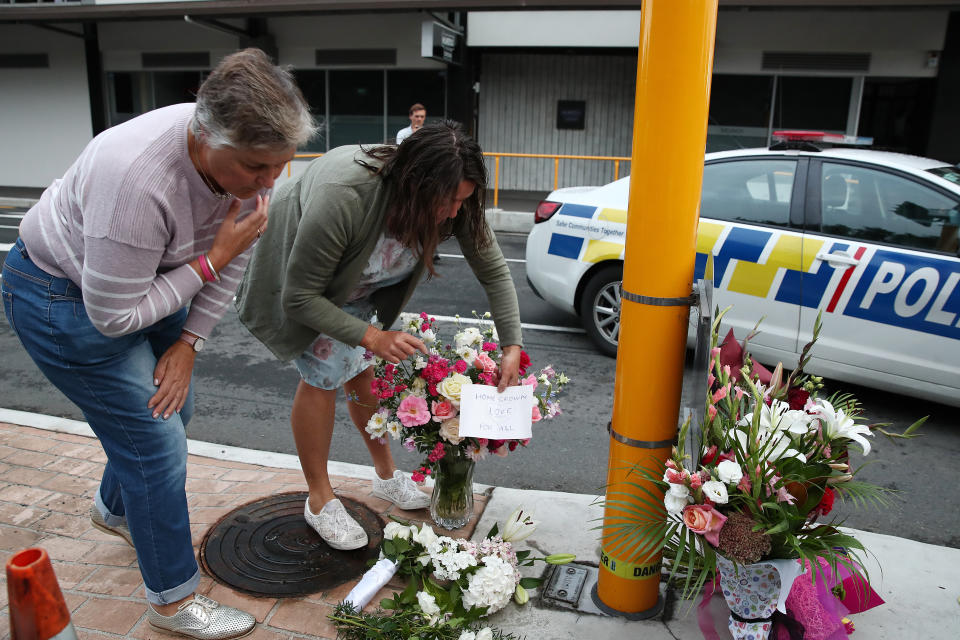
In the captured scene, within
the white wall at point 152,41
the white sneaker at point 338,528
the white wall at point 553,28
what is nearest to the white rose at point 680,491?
Answer: the white sneaker at point 338,528

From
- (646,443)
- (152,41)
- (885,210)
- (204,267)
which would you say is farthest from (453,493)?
(152,41)

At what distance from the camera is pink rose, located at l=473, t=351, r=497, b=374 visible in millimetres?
2691

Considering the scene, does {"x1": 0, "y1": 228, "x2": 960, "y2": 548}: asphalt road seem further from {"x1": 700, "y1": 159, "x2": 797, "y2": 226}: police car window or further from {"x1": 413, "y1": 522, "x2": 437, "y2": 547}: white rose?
{"x1": 700, "y1": 159, "x2": 797, "y2": 226}: police car window

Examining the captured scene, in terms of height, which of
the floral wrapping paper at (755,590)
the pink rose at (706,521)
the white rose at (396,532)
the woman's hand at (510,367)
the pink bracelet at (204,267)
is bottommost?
the white rose at (396,532)

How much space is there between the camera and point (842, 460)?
2.14 m

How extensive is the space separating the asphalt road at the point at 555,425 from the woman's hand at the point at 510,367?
509mm

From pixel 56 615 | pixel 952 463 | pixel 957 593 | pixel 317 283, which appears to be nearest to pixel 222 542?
pixel 317 283

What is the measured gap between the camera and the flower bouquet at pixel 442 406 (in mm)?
2629

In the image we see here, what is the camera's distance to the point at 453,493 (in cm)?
287

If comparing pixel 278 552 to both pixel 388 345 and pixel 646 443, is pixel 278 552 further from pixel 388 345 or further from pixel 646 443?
pixel 646 443

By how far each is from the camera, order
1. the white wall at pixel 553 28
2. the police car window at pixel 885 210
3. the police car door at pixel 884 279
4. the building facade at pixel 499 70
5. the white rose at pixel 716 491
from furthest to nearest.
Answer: the white wall at pixel 553 28
the building facade at pixel 499 70
the police car window at pixel 885 210
the police car door at pixel 884 279
the white rose at pixel 716 491

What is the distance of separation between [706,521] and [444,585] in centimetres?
100

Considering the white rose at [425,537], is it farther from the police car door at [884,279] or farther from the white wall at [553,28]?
the white wall at [553,28]

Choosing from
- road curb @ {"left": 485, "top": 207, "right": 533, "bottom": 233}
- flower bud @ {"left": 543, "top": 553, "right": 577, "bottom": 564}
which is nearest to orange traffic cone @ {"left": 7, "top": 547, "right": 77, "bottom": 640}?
flower bud @ {"left": 543, "top": 553, "right": 577, "bottom": 564}
